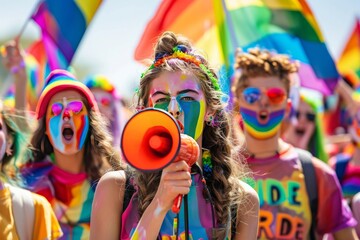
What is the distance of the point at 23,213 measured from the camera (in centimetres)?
383

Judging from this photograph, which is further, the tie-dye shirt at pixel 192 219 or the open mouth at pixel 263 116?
the open mouth at pixel 263 116

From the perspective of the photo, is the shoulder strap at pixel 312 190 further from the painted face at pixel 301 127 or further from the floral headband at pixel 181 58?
the painted face at pixel 301 127

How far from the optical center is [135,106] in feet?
11.4

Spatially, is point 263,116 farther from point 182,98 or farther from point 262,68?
point 182,98

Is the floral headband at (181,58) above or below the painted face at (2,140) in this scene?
above

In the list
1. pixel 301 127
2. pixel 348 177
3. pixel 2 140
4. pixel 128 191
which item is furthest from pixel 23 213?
pixel 301 127

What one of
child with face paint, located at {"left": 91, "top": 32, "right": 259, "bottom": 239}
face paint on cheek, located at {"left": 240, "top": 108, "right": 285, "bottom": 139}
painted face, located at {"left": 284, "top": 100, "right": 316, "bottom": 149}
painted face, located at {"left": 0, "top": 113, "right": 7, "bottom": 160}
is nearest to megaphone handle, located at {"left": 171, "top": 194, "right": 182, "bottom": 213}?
child with face paint, located at {"left": 91, "top": 32, "right": 259, "bottom": 239}

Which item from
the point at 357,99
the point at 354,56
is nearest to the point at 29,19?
the point at 357,99

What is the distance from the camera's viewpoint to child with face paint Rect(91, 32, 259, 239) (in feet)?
10.3

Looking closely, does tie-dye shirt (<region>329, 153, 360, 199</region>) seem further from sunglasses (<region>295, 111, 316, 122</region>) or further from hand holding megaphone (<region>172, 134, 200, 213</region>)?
hand holding megaphone (<region>172, 134, 200, 213</region>)

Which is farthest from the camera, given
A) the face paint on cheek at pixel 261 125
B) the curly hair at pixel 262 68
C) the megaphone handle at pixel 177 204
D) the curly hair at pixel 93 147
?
the curly hair at pixel 262 68

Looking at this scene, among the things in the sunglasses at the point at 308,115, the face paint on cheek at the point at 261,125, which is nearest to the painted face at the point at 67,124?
the face paint on cheek at the point at 261,125

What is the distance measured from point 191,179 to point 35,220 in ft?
3.53

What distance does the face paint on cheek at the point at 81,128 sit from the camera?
464 centimetres
